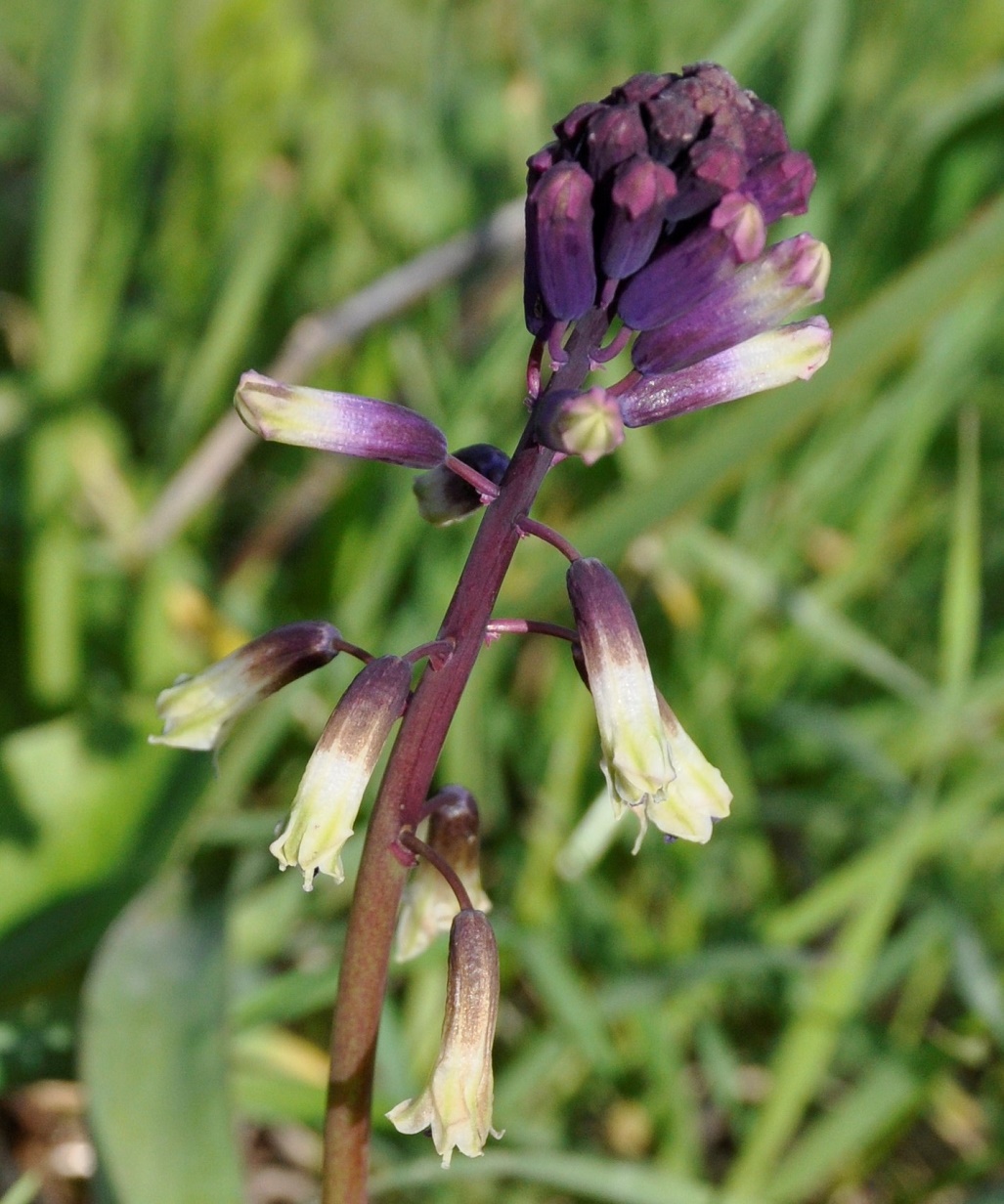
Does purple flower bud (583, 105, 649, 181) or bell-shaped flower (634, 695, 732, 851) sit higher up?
purple flower bud (583, 105, 649, 181)

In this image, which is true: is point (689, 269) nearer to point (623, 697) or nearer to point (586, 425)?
point (586, 425)

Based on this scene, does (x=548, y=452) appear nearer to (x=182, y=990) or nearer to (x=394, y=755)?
(x=394, y=755)

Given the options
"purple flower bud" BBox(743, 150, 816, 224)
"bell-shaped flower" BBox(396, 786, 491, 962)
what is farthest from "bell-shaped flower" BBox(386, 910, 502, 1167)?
"purple flower bud" BBox(743, 150, 816, 224)

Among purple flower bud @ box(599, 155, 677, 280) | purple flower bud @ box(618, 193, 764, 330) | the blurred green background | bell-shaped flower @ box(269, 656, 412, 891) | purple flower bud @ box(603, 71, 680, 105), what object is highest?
purple flower bud @ box(603, 71, 680, 105)

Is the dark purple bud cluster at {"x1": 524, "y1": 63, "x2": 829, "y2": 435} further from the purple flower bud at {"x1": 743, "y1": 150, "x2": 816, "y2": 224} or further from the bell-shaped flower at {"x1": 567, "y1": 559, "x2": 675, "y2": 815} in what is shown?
the bell-shaped flower at {"x1": 567, "y1": 559, "x2": 675, "y2": 815}

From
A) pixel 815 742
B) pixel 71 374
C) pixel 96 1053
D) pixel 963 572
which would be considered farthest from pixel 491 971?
pixel 71 374

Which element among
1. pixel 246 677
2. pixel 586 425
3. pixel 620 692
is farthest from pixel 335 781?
pixel 586 425
